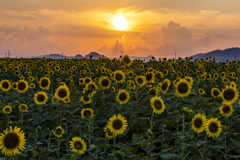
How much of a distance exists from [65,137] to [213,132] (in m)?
2.75

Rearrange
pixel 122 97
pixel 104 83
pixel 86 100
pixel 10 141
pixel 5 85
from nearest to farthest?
pixel 10 141 → pixel 122 97 → pixel 86 100 → pixel 104 83 → pixel 5 85

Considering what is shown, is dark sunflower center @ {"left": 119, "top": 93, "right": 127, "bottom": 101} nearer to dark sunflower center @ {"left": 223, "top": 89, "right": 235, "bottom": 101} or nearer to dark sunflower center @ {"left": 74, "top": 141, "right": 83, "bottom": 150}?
dark sunflower center @ {"left": 74, "top": 141, "right": 83, "bottom": 150}

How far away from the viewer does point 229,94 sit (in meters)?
4.61

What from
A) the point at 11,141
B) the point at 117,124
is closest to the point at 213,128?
the point at 117,124

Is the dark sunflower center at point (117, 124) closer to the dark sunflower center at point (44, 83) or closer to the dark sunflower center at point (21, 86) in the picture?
the dark sunflower center at point (44, 83)

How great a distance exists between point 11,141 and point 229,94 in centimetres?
404

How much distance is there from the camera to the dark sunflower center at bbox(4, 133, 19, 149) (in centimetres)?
287

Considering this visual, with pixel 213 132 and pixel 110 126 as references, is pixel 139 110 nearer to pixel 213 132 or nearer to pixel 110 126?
pixel 110 126

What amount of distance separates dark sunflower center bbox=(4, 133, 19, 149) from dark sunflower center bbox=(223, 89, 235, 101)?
3922 millimetres

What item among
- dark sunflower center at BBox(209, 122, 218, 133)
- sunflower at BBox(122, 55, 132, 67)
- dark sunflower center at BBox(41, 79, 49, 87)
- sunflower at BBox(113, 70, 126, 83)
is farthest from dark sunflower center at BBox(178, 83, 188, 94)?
dark sunflower center at BBox(41, 79, 49, 87)

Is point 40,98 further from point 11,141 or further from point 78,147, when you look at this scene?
point 11,141

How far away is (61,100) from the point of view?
537 cm

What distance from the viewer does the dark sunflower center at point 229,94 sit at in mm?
4594

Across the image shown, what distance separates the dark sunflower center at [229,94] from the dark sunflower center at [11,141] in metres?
3.92
